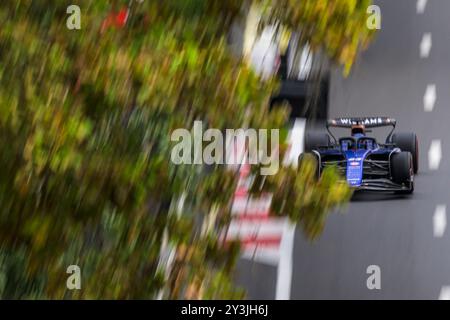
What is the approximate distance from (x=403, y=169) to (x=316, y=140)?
1029 mm

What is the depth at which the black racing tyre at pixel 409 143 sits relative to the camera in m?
7.21

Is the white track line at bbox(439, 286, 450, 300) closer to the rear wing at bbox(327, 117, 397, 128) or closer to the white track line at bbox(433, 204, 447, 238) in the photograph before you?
the white track line at bbox(433, 204, 447, 238)

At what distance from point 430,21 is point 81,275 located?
16.0ft

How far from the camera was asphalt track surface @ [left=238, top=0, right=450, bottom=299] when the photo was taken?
22.4 ft

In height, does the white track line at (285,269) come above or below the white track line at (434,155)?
below

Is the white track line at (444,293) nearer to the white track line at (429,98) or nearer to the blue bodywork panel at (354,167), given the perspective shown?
the blue bodywork panel at (354,167)

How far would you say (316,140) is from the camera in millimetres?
6707

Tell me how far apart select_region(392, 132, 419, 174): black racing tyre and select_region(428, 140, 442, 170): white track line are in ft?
0.40

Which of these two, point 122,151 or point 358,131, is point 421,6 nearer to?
point 358,131

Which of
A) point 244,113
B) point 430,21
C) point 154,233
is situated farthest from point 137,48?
point 430,21

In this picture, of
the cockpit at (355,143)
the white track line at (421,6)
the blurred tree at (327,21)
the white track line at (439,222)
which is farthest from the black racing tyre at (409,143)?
the blurred tree at (327,21)

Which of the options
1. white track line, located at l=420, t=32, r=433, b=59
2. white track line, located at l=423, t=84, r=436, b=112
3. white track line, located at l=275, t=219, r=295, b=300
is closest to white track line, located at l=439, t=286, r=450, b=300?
white track line, located at l=275, t=219, r=295, b=300

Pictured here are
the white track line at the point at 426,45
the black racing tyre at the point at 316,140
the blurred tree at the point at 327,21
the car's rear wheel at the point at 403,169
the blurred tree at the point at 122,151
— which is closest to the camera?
the blurred tree at the point at 122,151

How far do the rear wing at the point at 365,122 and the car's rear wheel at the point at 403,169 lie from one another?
1.12 ft
